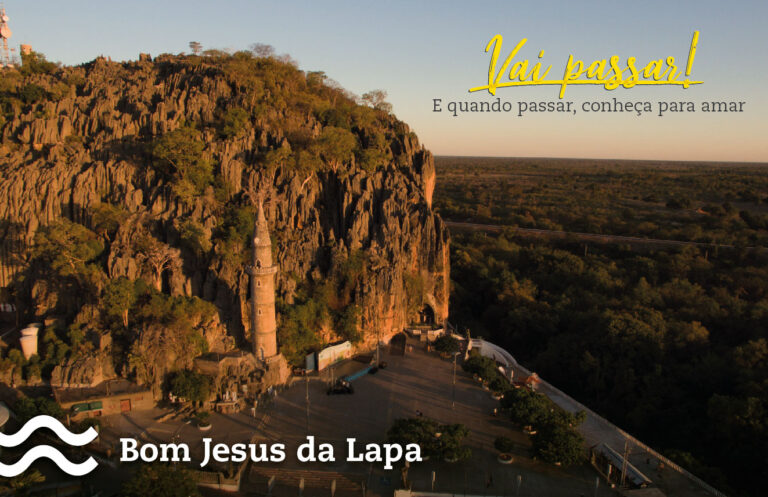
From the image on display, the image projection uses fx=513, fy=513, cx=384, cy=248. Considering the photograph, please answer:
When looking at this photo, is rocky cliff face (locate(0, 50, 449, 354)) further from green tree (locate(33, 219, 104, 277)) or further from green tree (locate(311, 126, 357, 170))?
green tree (locate(33, 219, 104, 277))

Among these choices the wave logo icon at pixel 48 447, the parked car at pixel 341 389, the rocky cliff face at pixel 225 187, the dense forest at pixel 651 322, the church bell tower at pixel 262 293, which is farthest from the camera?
the rocky cliff face at pixel 225 187

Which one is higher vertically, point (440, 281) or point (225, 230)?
point (225, 230)

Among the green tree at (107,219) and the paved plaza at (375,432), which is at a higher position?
the green tree at (107,219)

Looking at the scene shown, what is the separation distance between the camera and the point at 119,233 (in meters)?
38.3

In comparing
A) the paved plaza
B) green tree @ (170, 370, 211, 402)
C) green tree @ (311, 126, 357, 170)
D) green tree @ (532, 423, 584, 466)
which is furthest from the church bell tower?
green tree @ (532, 423, 584, 466)

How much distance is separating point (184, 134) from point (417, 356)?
2803 cm

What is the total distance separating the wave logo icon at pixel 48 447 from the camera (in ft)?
76.9

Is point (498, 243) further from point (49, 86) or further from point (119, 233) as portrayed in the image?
point (49, 86)

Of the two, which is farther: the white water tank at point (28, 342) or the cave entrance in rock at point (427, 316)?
the cave entrance in rock at point (427, 316)

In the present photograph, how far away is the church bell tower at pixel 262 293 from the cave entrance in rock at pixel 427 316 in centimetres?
1808

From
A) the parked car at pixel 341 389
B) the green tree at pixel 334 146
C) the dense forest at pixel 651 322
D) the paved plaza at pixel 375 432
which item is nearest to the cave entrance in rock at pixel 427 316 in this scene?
the paved plaza at pixel 375 432

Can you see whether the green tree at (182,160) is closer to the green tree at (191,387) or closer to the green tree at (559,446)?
the green tree at (191,387)

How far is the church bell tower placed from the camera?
3506 centimetres

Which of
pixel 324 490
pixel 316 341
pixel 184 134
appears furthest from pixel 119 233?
pixel 324 490
